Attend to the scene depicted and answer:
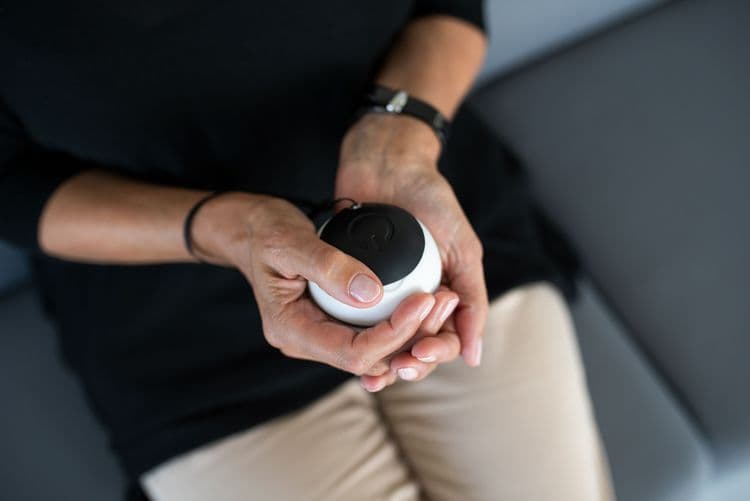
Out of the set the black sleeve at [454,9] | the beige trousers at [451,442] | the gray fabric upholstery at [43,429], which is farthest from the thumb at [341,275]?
the gray fabric upholstery at [43,429]

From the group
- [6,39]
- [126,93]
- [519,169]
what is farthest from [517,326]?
[6,39]

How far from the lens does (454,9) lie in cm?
87

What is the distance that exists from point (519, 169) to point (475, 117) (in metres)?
0.11

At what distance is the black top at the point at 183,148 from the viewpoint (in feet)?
2.23

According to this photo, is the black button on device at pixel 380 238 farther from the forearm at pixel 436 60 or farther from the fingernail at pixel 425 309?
the forearm at pixel 436 60

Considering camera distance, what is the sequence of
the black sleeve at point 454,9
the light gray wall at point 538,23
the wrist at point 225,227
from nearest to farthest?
the wrist at point 225,227 → the black sleeve at point 454,9 → the light gray wall at point 538,23

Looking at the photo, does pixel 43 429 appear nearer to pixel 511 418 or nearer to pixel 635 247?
pixel 511 418

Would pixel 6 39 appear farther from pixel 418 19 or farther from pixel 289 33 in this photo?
pixel 418 19

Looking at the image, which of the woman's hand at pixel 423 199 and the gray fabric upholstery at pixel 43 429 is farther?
the gray fabric upholstery at pixel 43 429

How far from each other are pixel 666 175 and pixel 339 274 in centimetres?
79

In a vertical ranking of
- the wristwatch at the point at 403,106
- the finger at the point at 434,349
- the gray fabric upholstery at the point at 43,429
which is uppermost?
the wristwatch at the point at 403,106

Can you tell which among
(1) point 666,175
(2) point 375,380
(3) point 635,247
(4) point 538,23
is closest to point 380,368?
(2) point 375,380

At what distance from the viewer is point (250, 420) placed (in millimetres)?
790

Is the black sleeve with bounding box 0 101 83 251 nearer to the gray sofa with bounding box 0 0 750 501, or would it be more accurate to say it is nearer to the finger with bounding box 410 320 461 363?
the gray sofa with bounding box 0 0 750 501
